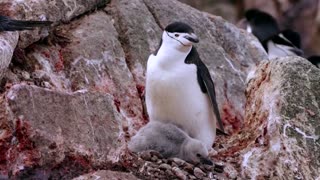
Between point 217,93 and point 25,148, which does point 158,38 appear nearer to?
point 217,93

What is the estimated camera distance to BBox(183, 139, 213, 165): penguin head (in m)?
6.27

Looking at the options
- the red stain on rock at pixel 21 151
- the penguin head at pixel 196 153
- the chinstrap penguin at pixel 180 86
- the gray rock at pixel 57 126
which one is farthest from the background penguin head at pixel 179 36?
the red stain on rock at pixel 21 151

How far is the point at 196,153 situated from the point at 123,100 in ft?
3.96

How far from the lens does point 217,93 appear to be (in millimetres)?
8102

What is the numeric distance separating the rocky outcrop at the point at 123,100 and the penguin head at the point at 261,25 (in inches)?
128

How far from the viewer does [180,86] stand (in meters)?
6.79

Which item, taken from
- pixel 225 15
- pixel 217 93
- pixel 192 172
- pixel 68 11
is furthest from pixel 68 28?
pixel 225 15

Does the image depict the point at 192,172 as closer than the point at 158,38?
Answer: Yes

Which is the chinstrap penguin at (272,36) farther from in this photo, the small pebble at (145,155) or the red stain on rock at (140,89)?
the small pebble at (145,155)

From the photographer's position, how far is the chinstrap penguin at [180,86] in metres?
6.76

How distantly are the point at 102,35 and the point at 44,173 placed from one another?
2332mm

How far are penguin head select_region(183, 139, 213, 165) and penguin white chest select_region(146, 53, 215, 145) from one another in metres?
0.54

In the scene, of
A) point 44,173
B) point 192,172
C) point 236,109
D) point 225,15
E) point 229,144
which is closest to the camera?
point 44,173


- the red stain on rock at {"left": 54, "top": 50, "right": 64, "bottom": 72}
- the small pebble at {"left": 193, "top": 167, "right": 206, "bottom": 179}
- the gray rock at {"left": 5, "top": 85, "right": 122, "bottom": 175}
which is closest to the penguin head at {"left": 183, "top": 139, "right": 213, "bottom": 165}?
the small pebble at {"left": 193, "top": 167, "right": 206, "bottom": 179}
